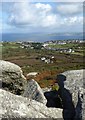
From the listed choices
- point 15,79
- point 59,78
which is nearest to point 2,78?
point 15,79

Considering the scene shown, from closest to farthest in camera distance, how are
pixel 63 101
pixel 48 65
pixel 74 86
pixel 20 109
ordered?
pixel 20 109 → pixel 74 86 → pixel 63 101 → pixel 48 65

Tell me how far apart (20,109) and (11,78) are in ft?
12.0

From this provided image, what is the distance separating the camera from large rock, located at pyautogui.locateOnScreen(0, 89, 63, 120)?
1013 centimetres

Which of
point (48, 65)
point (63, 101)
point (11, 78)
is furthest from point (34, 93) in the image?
point (48, 65)

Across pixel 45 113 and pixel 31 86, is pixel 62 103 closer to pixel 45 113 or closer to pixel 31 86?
pixel 31 86

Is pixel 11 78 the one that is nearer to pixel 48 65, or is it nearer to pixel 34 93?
pixel 34 93

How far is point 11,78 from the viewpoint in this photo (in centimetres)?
1374

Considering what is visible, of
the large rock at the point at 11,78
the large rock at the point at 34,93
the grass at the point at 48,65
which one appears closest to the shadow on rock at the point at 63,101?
the large rock at the point at 34,93

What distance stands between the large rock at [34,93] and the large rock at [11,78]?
1.50 feet

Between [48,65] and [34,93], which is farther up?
[34,93]

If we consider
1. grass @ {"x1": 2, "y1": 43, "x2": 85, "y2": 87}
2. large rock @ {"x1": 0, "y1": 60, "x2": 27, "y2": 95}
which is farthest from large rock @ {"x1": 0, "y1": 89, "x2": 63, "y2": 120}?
grass @ {"x1": 2, "y1": 43, "x2": 85, "y2": 87}

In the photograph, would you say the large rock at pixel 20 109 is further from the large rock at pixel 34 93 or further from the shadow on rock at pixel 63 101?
the large rock at pixel 34 93

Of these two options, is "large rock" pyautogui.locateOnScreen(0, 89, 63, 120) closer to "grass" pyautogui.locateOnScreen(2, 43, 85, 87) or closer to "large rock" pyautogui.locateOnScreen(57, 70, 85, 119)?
"large rock" pyautogui.locateOnScreen(57, 70, 85, 119)

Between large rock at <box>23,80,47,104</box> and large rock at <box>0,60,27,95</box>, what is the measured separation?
1.50 ft
